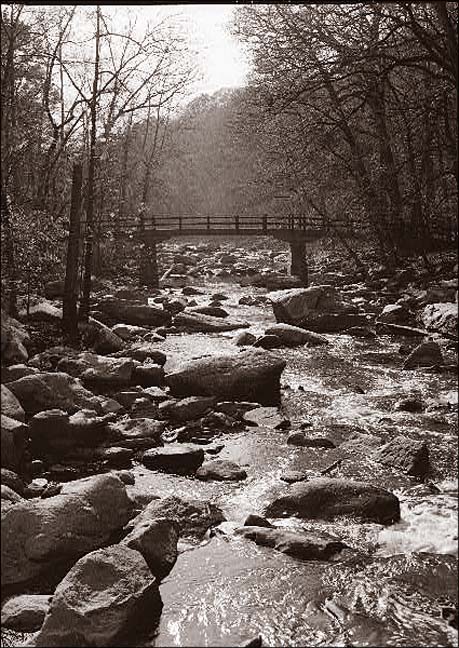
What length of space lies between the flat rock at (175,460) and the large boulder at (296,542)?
1.87m

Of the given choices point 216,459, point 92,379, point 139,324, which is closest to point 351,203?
point 139,324

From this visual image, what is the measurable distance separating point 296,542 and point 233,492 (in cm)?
149

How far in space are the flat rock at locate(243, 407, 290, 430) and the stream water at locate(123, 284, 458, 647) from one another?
0.68 ft

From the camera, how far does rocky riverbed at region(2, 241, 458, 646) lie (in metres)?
4.86

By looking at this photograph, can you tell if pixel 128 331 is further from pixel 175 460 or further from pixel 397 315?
pixel 175 460

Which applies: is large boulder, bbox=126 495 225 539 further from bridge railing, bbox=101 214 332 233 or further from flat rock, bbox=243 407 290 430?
bridge railing, bbox=101 214 332 233

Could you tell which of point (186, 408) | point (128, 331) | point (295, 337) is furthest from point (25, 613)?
point (128, 331)

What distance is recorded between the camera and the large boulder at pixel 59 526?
Result: 17.6 ft

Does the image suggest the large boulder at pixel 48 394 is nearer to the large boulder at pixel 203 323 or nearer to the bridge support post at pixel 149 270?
the large boulder at pixel 203 323

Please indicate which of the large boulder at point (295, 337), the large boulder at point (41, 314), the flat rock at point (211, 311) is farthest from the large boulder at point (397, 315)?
the large boulder at point (41, 314)

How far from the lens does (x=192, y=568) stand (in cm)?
570

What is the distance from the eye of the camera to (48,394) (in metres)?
9.45

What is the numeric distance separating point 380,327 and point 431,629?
11617 mm

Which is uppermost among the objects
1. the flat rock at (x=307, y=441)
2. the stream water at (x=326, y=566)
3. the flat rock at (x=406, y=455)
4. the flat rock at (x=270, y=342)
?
the flat rock at (x=270, y=342)
